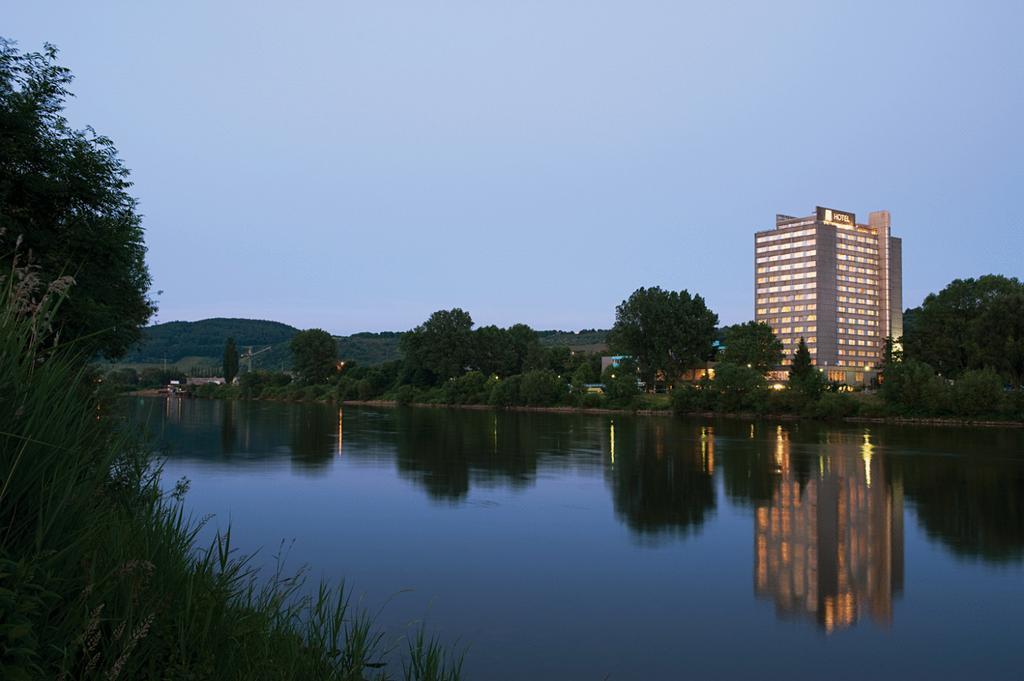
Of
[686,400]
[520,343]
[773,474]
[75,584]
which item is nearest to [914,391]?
[686,400]

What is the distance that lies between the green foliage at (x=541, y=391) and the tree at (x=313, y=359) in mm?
57720

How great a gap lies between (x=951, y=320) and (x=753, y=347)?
1372 inches

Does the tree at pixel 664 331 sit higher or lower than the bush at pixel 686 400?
higher

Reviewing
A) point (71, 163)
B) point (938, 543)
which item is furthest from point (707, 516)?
point (71, 163)

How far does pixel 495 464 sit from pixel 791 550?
724 inches

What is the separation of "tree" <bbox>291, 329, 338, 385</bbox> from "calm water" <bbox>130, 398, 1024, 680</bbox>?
111725 mm

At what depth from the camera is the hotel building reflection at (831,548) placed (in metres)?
14.0

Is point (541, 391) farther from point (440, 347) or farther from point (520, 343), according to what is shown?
point (520, 343)

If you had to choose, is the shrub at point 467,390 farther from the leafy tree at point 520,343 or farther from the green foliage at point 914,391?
the green foliage at point 914,391

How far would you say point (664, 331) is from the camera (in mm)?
103312

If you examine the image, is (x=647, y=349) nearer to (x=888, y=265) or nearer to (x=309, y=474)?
(x=309, y=474)

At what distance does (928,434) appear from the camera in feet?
179

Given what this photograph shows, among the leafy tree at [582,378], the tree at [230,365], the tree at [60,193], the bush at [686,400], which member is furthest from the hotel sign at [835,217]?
the tree at [60,193]

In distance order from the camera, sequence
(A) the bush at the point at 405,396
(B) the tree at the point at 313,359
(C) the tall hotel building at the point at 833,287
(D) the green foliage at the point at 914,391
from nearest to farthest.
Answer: (D) the green foliage at the point at 914,391
(A) the bush at the point at 405,396
(B) the tree at the point at 313,359
(C) the tall hotel building at the point at 833,287
